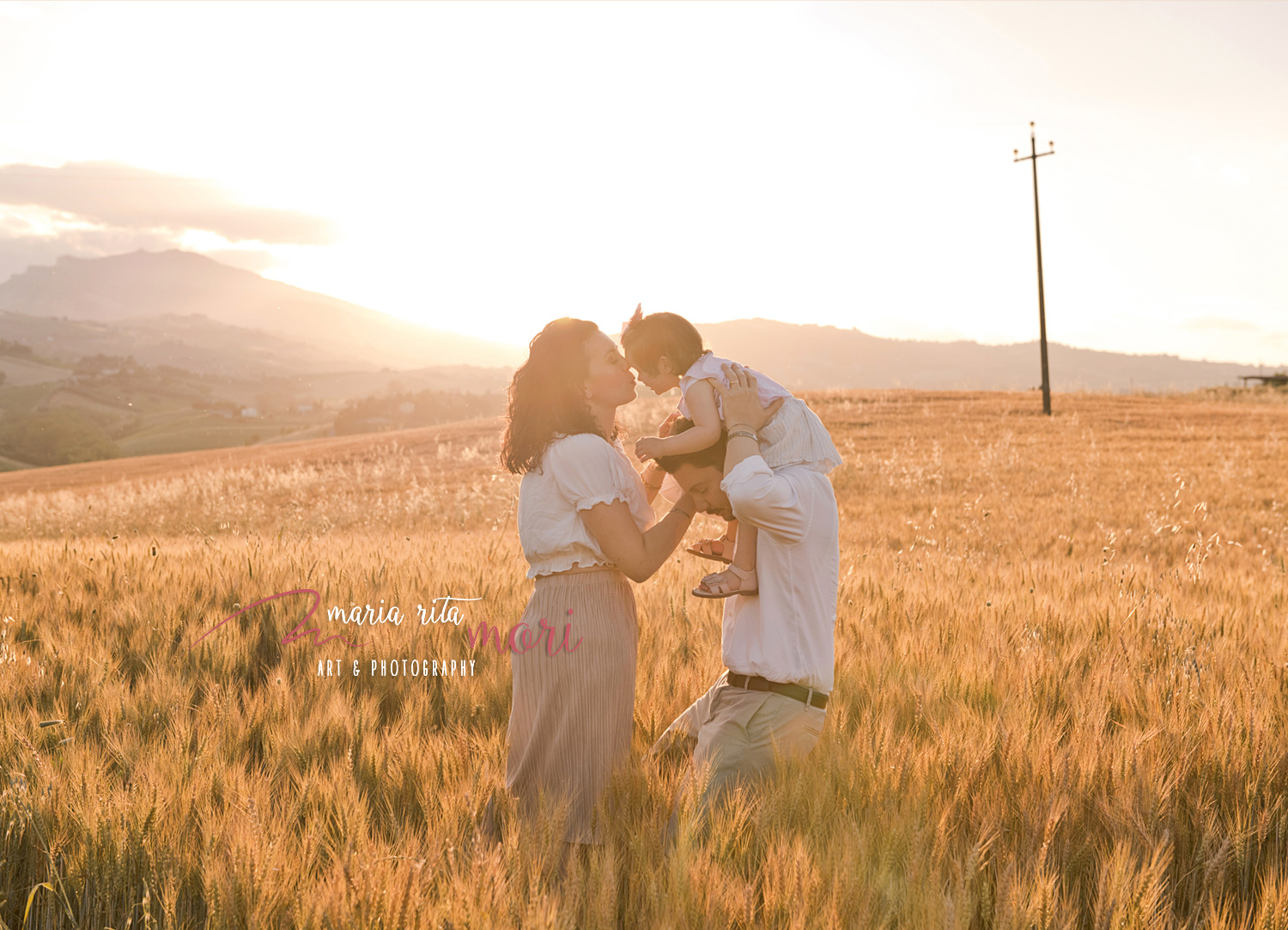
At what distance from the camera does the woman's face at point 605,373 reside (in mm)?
3492

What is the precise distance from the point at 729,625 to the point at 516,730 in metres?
1.03

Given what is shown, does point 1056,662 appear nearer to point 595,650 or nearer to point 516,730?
point 595,650

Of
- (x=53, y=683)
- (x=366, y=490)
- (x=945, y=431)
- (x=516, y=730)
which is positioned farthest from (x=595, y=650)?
(x=945, y=431)

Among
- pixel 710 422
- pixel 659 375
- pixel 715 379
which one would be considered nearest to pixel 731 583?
pixel 710 422

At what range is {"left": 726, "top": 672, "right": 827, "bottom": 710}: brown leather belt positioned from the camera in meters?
3.11

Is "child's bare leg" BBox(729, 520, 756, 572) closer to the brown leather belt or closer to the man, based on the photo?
the man

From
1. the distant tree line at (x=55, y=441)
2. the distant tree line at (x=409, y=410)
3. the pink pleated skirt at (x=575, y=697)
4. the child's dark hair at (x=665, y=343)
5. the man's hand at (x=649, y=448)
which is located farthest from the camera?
the distant tree line at (x=55, y=441)

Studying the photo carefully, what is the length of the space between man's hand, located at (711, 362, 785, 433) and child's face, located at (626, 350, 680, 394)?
0.46 m

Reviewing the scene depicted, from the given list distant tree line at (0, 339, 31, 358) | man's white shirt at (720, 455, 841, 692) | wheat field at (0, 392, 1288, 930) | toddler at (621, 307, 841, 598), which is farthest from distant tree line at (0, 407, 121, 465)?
distant tree line at (0, 339, 31, 358)

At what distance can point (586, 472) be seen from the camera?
10.7ft

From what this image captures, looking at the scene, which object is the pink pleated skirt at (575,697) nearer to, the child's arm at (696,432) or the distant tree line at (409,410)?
the child's arm at (696,432)

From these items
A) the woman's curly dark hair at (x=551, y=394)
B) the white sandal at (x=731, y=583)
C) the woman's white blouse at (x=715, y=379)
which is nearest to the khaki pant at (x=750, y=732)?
the white sandal at (x=731, y=583)

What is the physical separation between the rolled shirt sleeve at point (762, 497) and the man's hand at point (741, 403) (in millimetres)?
208

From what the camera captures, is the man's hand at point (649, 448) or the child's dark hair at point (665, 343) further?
the child's dark hair at point (665, 343)
